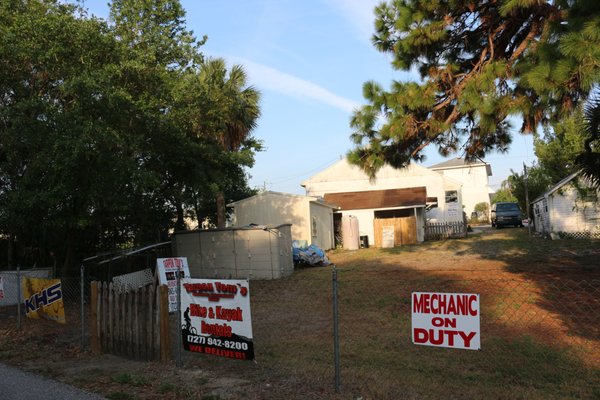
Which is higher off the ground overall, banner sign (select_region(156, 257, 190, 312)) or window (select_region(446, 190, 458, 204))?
window (select_region(446, 190, 458, 204))

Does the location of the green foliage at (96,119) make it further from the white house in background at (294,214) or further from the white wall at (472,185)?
the white wall at (472,185)

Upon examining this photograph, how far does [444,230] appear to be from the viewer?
3303 centimetres

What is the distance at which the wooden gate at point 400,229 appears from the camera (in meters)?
29.7

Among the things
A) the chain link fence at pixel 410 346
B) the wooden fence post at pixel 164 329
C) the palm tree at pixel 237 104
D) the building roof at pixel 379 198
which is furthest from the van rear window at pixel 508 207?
the wooden fence post at pixel 164 329

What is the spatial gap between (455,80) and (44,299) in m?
10.1

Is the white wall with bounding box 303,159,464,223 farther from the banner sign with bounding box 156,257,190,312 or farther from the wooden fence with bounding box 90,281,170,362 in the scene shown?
the wooden fence with bounding box 90,281,170,362

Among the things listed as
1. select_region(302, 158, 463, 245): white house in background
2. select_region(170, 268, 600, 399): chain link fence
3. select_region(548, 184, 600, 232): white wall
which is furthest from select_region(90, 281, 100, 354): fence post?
select_region(302, 158, 463, 245): white house in background

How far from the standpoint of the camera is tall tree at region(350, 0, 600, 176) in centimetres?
972

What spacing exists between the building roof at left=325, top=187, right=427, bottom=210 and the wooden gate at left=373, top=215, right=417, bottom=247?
170cm

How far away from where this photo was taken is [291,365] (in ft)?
23.2

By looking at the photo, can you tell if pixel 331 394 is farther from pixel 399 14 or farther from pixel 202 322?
pixel 399 14

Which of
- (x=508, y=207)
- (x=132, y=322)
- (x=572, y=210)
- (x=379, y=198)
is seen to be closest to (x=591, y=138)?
(x=132, y=322)

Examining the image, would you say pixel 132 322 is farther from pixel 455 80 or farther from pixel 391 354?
pixel 455 80

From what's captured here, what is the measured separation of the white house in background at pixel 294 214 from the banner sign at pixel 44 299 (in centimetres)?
1606
